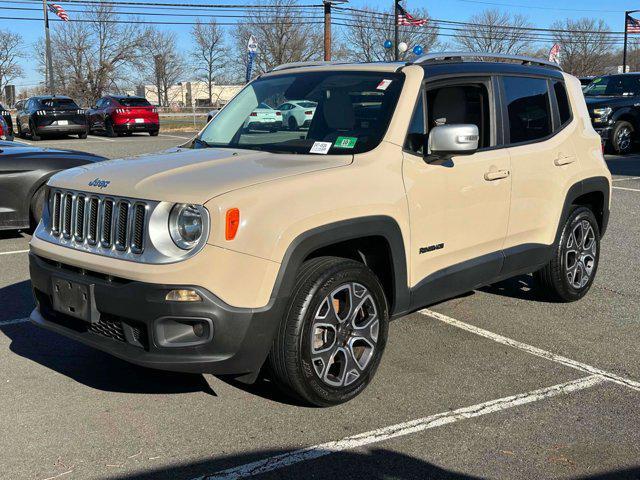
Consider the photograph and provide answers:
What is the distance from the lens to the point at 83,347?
491cm

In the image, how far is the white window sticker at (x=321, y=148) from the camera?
14.1 ft

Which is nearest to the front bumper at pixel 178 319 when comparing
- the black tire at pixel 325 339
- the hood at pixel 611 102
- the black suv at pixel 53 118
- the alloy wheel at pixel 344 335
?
the black tire at pixel 325 339

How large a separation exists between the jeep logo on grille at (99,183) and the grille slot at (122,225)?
0.66ft

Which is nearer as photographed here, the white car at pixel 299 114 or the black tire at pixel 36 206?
the white car at pixel 299 114

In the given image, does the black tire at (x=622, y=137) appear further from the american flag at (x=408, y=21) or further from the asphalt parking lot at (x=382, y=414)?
the american flag at (x=408, y=21)

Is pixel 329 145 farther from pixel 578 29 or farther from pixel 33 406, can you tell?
pixel 578 29

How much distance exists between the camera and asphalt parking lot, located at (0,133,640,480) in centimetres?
338

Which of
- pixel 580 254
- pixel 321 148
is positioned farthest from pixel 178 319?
pixel 580 254

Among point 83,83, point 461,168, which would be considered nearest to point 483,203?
point 461,168

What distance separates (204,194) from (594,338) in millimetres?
3123

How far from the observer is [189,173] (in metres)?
3.83

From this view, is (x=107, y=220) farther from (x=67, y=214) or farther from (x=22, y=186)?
(x=22, y=186)

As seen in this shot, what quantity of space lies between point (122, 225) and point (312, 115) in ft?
5.07

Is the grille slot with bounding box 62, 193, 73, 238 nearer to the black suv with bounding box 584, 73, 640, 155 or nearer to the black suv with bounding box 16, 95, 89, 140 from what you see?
the black suv with bounding box 584, 73, 640, 155
